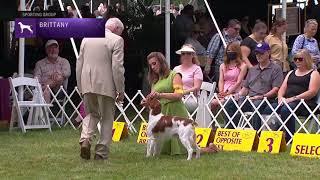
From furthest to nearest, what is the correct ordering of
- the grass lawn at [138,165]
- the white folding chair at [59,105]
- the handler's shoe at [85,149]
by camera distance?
the white folding chair at [59,105] → the handler's shoe at [85,149] → the grass lawn at [138,165]

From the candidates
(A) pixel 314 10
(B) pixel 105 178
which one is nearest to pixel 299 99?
(B) pixel 105 178

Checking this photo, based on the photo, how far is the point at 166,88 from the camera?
27.1 ft

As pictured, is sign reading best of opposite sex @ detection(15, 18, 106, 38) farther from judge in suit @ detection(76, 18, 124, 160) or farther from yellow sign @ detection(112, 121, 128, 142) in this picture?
judge in suit @ detection(76, 18, 124, 160)

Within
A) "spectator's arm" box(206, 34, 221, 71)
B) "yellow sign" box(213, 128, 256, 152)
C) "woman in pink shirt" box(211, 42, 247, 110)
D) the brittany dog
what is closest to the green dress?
the brittany dog

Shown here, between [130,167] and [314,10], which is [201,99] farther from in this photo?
[314,10]

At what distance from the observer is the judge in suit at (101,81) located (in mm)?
7641

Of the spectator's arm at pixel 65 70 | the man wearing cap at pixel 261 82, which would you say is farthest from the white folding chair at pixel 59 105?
the man wearing cap at pixel 261 82

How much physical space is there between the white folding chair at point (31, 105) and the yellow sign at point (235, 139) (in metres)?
3.18

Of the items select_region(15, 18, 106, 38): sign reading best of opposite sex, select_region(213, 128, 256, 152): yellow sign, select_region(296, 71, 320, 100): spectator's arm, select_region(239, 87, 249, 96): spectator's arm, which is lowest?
select_region(213, 128, 256, 152): yellow sign

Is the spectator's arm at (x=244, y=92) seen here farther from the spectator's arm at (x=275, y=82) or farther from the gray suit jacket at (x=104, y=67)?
the gray suit jacket at (x=104, y=67)

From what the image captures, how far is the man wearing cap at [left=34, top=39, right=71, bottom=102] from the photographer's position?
1180cm

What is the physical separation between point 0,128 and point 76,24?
2.12 metres

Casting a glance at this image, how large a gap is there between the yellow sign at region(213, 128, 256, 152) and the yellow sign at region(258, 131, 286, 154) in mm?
129

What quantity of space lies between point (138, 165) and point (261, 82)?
2.68 m
